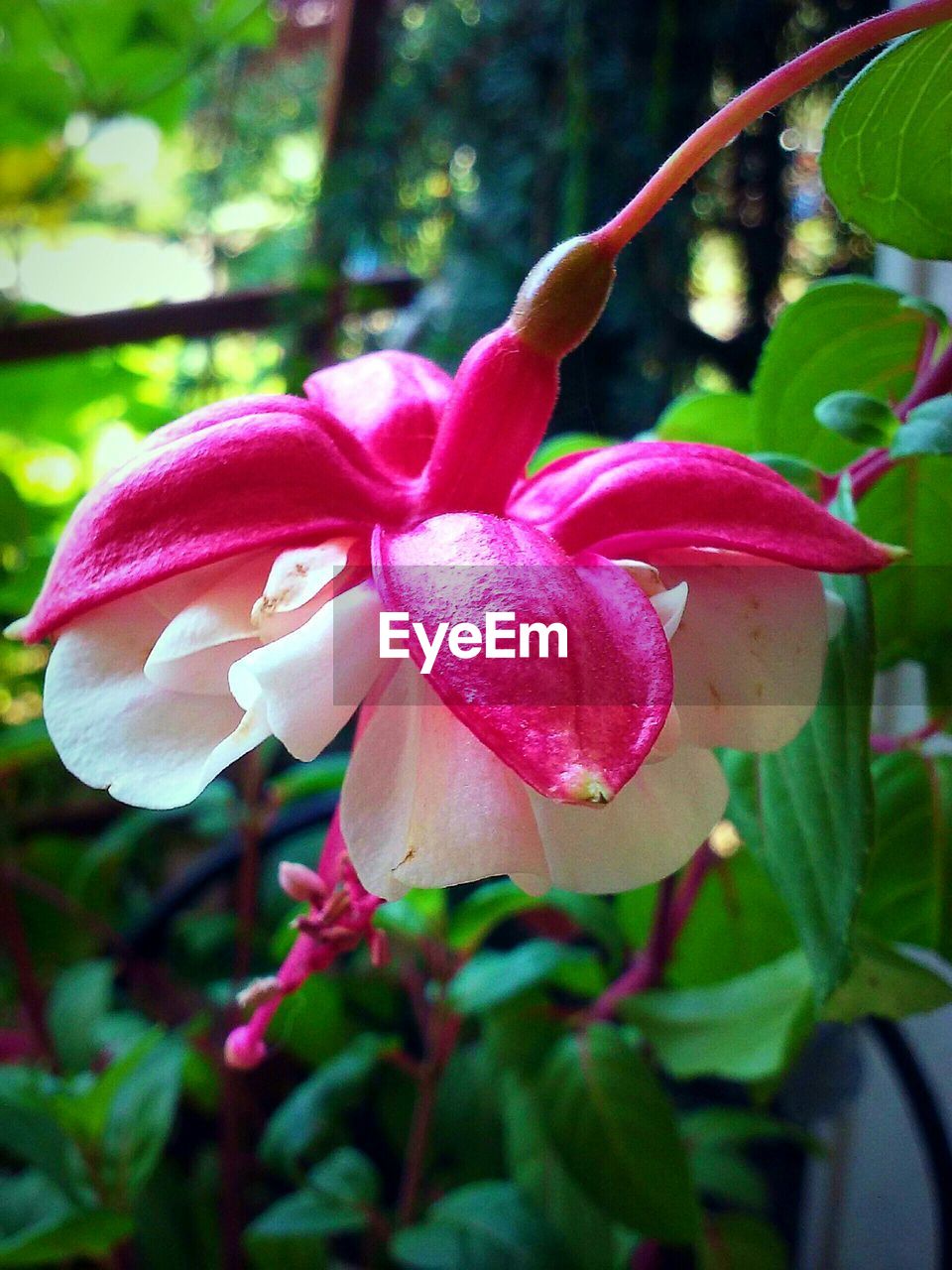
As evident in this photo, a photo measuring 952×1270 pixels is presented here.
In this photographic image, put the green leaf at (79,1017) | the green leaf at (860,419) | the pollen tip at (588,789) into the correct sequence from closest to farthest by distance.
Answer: the pollen tip at (588,789) → the green leaf at (860,419) → the green leaf at (79,1017)

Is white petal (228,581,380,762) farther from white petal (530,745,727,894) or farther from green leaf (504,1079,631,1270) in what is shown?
green leaf (504,1079,631,1270)

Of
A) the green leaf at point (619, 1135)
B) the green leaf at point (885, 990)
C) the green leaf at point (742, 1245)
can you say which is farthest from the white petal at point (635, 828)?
the green leaf at point (742, 1245)

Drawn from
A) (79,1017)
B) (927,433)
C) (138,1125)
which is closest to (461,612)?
(927,433)

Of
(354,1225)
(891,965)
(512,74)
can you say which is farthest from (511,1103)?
(512,74)

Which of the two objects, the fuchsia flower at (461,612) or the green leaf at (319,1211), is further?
the green leaf at (319,1211)

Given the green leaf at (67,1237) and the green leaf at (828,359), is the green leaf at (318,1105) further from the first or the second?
the green leaf at (828,359)

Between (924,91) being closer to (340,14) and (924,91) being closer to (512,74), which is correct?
(512,74)
